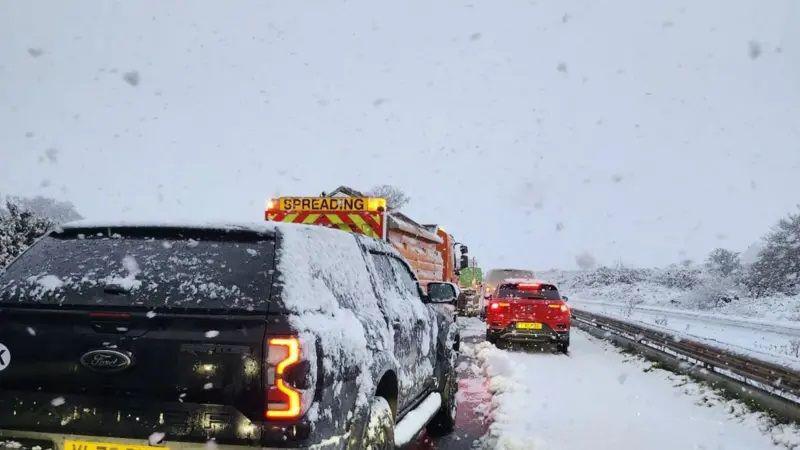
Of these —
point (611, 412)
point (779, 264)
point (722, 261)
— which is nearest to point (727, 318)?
point (779, 264)

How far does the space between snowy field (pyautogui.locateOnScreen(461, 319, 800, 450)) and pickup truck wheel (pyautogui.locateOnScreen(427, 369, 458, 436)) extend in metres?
0.45

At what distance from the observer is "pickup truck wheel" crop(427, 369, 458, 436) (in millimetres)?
6824

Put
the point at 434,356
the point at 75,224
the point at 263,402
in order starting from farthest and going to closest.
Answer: the point at 434,356 < the point at 75,224 < the point at 263,402

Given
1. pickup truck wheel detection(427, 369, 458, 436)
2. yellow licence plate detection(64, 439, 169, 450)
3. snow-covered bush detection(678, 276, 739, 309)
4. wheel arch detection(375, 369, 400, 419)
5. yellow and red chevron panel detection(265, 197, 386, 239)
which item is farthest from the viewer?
snow-covered bush detection(678, 276, 739, 309)

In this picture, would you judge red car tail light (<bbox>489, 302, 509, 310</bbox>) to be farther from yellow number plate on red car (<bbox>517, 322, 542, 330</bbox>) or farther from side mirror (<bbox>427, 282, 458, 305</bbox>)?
side mirror (<bbox>427, 282, 458, 305</bbox>)

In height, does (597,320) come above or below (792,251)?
below

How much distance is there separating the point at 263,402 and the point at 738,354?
843cm

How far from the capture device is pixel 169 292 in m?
3.04

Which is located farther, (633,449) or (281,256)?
(633,449)

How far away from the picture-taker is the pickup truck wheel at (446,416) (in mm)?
6824

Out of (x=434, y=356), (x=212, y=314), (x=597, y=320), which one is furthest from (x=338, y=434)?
(x=597, y=320)

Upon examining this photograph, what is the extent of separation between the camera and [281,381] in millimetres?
2844

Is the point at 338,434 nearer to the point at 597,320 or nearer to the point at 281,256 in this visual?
the point at 281,256

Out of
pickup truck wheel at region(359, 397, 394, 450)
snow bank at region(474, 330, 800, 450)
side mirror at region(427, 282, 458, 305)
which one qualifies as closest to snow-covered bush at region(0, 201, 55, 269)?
snow bank at region(474, 330, 800, 450)
